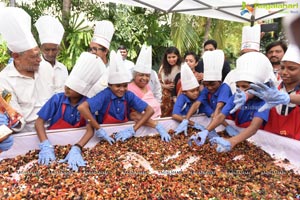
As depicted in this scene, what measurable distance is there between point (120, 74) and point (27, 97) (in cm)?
77

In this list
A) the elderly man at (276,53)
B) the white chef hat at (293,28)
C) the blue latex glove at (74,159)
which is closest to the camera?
the white chef hat at (293,28)

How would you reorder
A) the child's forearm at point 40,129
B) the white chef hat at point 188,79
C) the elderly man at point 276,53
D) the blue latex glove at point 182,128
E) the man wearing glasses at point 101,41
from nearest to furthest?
1. the child's forearm at point 40,129
2. the blue latex glove at point 182,128
3. the white chef hat at point 188,79
4. the man wearing glasses at point 101,41
5. the elderly man at point 276,53

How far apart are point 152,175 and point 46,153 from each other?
2.53 ft

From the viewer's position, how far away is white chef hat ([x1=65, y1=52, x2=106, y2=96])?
2.30 meters

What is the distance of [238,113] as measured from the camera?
8.85ft

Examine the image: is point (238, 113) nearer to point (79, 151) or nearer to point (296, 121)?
point (296, 121)

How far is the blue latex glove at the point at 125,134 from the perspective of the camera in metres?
2.44

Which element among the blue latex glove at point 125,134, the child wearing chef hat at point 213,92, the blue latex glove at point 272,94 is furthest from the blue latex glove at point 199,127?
the blue latex glove at point 272,94

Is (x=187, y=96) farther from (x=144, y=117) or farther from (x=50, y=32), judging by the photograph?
(x=50, y=32)

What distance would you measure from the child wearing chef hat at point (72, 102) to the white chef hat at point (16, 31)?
418 millimetres

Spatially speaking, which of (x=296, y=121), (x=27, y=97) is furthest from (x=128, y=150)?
(x=296, y=121)

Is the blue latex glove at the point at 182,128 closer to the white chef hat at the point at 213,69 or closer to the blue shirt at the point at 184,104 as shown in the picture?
the blue shirt at the point at 184,104

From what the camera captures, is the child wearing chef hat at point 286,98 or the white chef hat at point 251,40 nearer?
the child wearing chef hat at point 286,98

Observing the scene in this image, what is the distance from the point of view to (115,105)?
2578 mm
